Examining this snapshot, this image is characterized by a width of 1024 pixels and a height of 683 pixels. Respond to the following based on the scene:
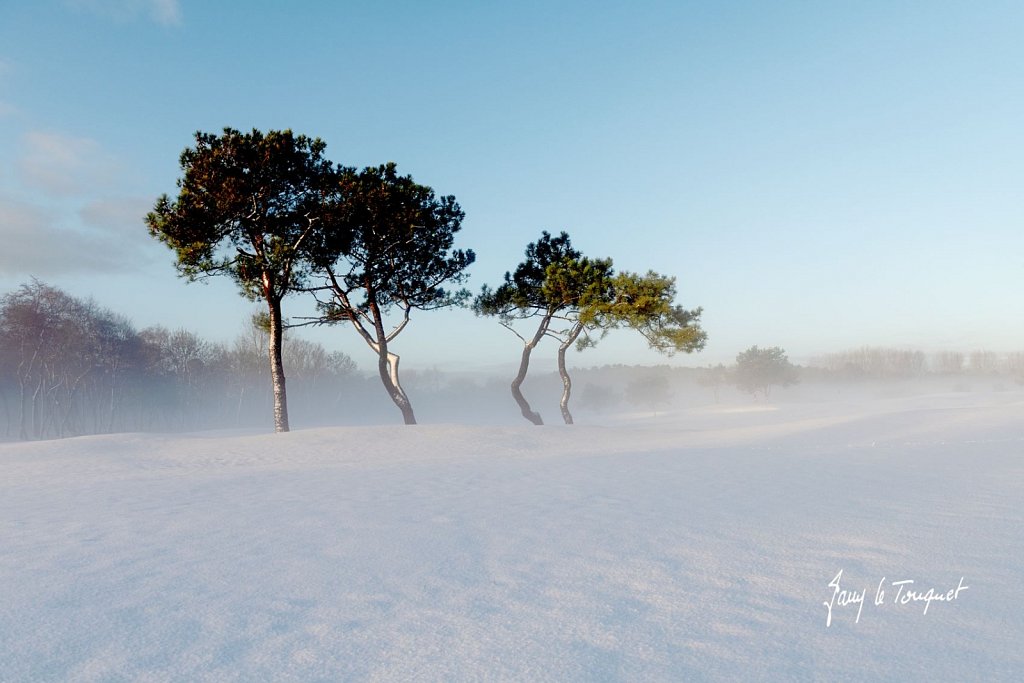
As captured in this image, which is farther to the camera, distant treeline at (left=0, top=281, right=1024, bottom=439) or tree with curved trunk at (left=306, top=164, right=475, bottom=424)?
distant treeline at (left=0, top=281, right=1024, bottom=439)

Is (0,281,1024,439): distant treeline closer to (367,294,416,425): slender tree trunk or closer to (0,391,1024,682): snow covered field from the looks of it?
(367,294,416,425): slender tree trunk

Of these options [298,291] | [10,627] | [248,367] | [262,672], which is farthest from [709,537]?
[248,367]

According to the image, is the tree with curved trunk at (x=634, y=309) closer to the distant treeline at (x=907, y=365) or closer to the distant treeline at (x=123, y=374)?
the distant treeline at (x=123, y=374)

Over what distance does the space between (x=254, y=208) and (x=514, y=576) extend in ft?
67.6

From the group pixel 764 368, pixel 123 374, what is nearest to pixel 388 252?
pixel 123 374

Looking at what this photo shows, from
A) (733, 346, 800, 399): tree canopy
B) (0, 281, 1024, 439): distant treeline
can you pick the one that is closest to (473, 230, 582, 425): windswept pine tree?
(0, 281, 1024, 439): distant treeline

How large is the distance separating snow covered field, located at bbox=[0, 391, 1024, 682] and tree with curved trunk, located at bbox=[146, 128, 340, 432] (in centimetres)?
1224

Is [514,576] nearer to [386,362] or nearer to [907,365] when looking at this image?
[386,362]

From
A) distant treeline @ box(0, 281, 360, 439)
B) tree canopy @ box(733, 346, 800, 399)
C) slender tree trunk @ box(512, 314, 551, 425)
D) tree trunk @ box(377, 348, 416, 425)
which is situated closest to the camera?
tree trunk @ box(377, 348, 416, 425)

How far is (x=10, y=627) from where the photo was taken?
4027 millimetres

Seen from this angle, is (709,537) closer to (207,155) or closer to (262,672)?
(262,672)

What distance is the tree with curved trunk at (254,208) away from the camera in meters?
20.3

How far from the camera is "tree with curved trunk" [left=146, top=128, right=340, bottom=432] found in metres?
20.3

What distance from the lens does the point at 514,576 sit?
Answer: 16.8 ft
